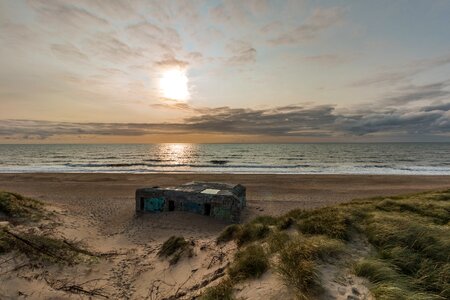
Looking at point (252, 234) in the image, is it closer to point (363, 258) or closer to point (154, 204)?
point (363, 258)

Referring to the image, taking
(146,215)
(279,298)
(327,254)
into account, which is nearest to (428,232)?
(327,254)

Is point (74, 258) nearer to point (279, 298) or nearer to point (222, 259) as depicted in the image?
point (222, 259)

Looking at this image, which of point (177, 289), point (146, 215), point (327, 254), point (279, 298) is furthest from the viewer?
point (146, 215)

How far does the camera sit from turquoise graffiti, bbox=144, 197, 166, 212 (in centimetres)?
1589

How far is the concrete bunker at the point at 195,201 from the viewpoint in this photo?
47.8 ft

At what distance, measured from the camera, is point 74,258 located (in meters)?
8.44

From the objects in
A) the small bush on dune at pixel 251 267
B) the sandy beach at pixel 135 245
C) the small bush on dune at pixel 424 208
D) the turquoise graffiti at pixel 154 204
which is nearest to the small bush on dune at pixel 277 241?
the small bush on dune at pixel 251 267

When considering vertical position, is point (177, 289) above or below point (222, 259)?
below

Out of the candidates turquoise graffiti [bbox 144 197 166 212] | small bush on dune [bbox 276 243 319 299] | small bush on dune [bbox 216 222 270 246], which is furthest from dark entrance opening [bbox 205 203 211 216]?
small bush on dune [bbox 276 243 319 299]

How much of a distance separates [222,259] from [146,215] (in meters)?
9.81

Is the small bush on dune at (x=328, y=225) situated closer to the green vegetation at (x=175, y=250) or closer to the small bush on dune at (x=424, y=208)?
the small bush on dune at (x=424, y=208)

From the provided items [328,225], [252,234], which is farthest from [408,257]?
[252,234]

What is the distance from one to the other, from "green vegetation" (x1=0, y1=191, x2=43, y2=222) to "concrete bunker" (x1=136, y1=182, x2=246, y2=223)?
560cm

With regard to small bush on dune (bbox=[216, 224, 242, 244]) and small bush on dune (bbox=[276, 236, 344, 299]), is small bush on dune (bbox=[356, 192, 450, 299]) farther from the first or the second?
small bush on dune (bbox=[216, 224, 242, 244])
